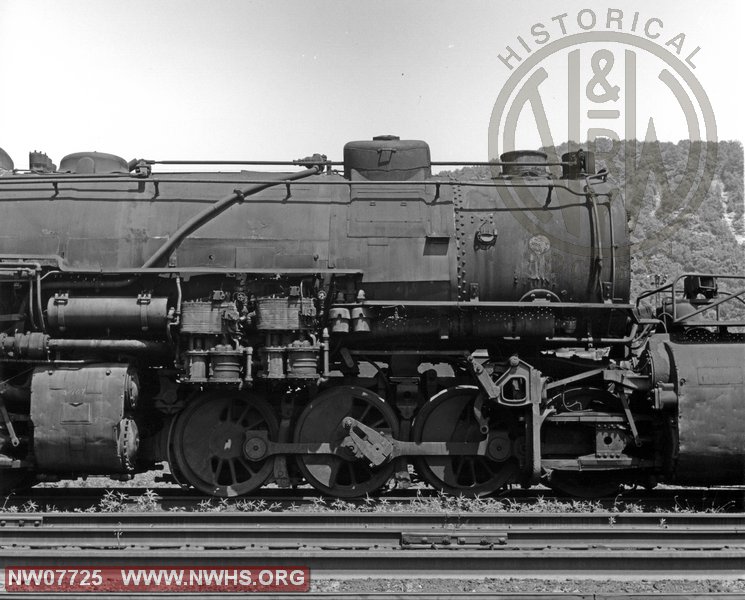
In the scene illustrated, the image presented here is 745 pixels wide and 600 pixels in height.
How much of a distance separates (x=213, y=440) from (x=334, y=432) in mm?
1526

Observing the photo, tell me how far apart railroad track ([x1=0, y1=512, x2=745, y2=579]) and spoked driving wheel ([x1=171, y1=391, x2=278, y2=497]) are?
154 cm

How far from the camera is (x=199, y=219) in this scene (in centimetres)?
997

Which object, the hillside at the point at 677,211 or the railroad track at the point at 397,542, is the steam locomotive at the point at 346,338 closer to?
the railroad track at the point at 397,542

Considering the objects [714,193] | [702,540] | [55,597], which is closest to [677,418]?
[702,540]

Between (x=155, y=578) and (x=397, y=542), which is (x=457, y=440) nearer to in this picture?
(x=397, y=542)

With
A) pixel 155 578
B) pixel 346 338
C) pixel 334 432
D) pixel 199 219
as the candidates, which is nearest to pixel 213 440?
pixel 334 432

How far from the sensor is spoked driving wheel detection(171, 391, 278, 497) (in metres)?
10.2

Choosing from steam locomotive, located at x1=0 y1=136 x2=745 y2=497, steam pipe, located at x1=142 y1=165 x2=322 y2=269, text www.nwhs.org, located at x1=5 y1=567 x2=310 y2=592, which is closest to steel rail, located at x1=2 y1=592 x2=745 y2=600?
text www.nwhs.org, located at x1=5 y1=567 x2=310 y2=592

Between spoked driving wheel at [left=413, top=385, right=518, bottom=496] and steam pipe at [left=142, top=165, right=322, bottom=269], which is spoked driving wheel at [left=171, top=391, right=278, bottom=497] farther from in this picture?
spoked driving wheel at [left=413, top=385, right=518, bottom=496]

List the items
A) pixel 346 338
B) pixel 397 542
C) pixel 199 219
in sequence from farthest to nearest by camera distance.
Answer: pixel 346 338, pixel 199 219, pixel 397 542

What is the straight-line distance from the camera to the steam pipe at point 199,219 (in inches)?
388

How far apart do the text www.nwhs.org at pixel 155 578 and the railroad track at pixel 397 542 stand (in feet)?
0.22

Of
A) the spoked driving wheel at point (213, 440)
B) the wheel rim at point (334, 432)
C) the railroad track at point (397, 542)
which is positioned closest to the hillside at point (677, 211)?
the wheel rim at point (334, 432)

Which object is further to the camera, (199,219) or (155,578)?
(199,219)
